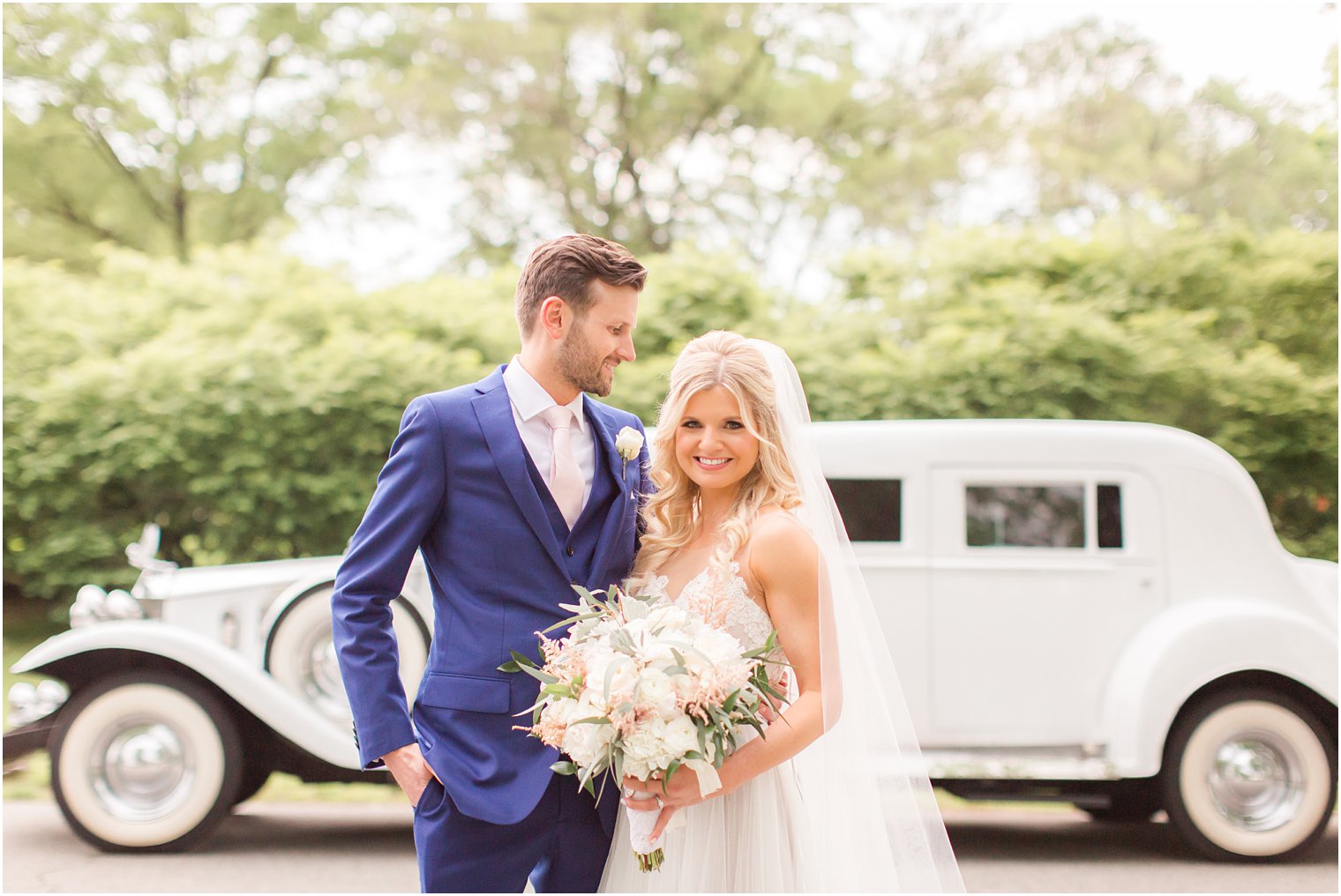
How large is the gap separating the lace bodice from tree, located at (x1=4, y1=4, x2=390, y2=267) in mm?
11353

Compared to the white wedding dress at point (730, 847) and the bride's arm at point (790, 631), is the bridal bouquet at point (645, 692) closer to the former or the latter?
the bride's arm at point (790, 631)

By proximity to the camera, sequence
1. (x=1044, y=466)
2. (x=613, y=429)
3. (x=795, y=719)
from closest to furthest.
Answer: (x=795, y=719)
(x=613, y=429)
(x=1044, y=466)

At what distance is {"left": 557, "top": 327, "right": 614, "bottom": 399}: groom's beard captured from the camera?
2.34 metres

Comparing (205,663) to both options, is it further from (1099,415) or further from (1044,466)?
(1099,415)

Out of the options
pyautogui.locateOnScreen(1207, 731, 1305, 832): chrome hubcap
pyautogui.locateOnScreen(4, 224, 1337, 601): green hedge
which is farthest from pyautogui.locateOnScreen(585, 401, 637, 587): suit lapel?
pyautogui.locateOnScreen(4, 224, 1337, 601): green hedge

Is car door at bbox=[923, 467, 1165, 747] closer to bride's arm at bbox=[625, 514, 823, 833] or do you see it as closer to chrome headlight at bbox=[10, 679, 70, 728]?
bride's arm at bbox=[625, 514, 823, 833]

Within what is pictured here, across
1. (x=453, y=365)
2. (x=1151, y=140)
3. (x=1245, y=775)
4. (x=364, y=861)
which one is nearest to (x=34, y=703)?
(x=364, y=861)

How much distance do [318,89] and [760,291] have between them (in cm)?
749

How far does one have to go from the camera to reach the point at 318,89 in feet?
41.0

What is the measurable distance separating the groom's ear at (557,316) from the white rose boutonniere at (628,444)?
279 mm

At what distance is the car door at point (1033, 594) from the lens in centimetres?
508

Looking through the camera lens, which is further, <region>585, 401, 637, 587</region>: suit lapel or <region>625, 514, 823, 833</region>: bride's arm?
<region>585, 401, 637, 587</region>: suit lapel

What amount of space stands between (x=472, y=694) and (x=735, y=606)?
586 mm

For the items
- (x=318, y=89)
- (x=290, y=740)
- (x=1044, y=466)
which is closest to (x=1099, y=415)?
(x=1044, y=466)
